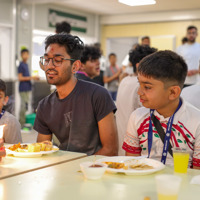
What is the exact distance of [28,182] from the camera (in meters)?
1.39

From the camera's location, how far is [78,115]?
231cm

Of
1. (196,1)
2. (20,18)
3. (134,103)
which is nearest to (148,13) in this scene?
(196,1)

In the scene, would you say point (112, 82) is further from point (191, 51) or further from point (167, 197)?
point (167, 197)

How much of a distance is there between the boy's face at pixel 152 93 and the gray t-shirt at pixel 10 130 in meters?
0.99

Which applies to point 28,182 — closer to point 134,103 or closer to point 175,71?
point 175,71

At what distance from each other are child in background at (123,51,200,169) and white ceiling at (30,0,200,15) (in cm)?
679

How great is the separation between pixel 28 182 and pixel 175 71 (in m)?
0.97

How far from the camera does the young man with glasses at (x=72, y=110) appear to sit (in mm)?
2303

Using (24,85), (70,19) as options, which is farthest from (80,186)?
(70,19)

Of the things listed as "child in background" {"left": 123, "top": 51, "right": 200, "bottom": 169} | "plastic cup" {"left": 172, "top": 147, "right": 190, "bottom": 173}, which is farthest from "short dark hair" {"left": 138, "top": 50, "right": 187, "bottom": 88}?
"plastic cup" {"left": 172, "top": 147, "right": 190, "bottom": 173}

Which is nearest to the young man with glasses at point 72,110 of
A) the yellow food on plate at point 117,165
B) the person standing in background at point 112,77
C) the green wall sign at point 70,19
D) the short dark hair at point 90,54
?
the yellow food on plate at point 117,165

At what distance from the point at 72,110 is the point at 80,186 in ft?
3.25

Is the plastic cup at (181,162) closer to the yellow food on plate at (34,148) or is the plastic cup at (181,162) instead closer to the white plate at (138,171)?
the white plate at (138,171)

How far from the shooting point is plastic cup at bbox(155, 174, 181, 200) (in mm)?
1108
